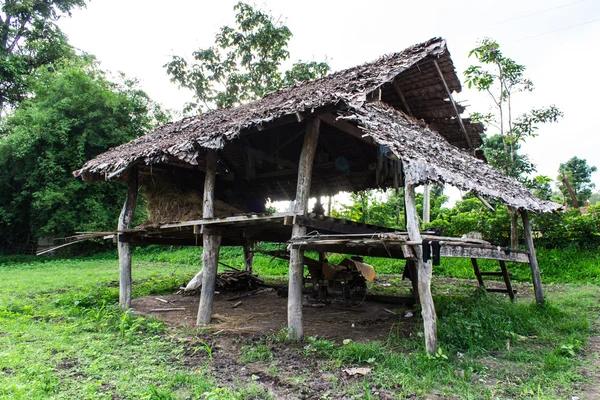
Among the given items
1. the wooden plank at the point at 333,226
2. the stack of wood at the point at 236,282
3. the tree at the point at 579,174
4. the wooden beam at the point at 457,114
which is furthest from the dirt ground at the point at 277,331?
the tree at the point at 579,174

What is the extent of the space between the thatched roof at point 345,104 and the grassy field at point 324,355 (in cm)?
286

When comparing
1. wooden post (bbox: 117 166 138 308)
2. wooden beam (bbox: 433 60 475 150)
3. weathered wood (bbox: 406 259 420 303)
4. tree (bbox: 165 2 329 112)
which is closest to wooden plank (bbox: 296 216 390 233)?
weathered wood (bbox: 406 259 420 303)

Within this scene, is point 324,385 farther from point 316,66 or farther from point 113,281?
point 316,66

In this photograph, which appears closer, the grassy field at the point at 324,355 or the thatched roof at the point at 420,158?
the grassy field at the point at 324,355

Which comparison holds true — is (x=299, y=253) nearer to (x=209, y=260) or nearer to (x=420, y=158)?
(x=209, y=260)

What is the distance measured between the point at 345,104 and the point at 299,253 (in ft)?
7.66

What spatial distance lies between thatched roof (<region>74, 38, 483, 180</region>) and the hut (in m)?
0.03

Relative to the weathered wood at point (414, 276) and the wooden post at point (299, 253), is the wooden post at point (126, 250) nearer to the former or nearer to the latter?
the wooden post at point (299, 253)

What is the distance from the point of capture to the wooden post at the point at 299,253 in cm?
569

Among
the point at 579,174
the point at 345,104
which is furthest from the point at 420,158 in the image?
the point at 579,174

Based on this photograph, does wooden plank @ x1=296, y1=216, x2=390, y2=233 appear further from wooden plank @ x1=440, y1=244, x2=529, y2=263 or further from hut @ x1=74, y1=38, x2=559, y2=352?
wooden plank @ x1=440, y1=244, x2=529, y2=263

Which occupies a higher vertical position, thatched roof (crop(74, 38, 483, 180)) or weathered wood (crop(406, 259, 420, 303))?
thatched roof (crop(74, 38, 483, 180))

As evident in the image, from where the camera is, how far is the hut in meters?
5.02

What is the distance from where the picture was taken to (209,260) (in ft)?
22.8
